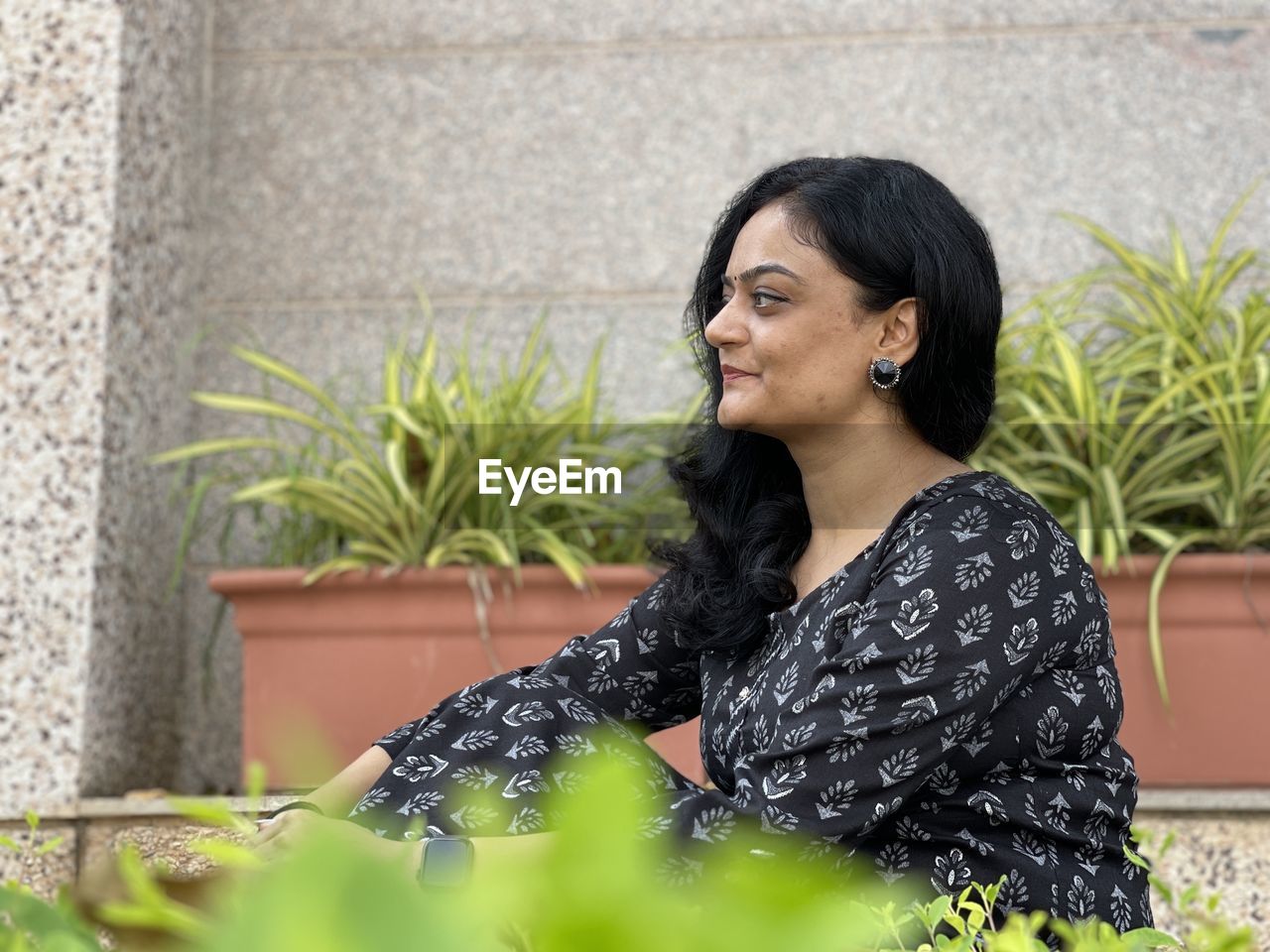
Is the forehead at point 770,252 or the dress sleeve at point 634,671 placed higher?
the forehead at point 770,252

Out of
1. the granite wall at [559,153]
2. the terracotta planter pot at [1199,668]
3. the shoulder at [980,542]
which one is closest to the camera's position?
the shoulder at [980,542]

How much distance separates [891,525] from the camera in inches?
72.9

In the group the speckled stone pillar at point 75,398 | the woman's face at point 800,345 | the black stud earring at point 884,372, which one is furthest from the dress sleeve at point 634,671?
the speckled stone pillar at point 75,398

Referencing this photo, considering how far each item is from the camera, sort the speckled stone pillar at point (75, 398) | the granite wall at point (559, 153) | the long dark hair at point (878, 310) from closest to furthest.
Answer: the long dark hair at point (878, 310)
the speckled stone pillar at point (75, 398)
the granite wall at point (559, 153)

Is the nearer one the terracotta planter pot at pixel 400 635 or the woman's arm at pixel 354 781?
the woman's arm at pixel 354 781

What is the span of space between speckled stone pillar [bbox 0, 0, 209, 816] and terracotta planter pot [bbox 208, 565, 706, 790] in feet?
1.01

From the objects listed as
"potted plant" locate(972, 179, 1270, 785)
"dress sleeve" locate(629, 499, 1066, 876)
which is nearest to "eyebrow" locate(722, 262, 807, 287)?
"dress sleeve" locate(629, 499, 1066, 876)

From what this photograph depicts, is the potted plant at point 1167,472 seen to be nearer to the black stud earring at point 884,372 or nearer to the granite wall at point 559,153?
the granite wall at point 559,153

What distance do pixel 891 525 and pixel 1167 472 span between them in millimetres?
1308

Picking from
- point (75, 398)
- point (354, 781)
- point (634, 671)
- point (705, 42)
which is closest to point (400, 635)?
point (75, 398)

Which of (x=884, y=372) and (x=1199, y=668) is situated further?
(x=1199, y=668)

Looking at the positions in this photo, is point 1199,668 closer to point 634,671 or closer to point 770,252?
point 634,671

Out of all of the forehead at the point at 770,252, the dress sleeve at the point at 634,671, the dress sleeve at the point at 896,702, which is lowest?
the dress sleeve at the point at 634,671

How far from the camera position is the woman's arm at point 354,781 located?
1.85m
